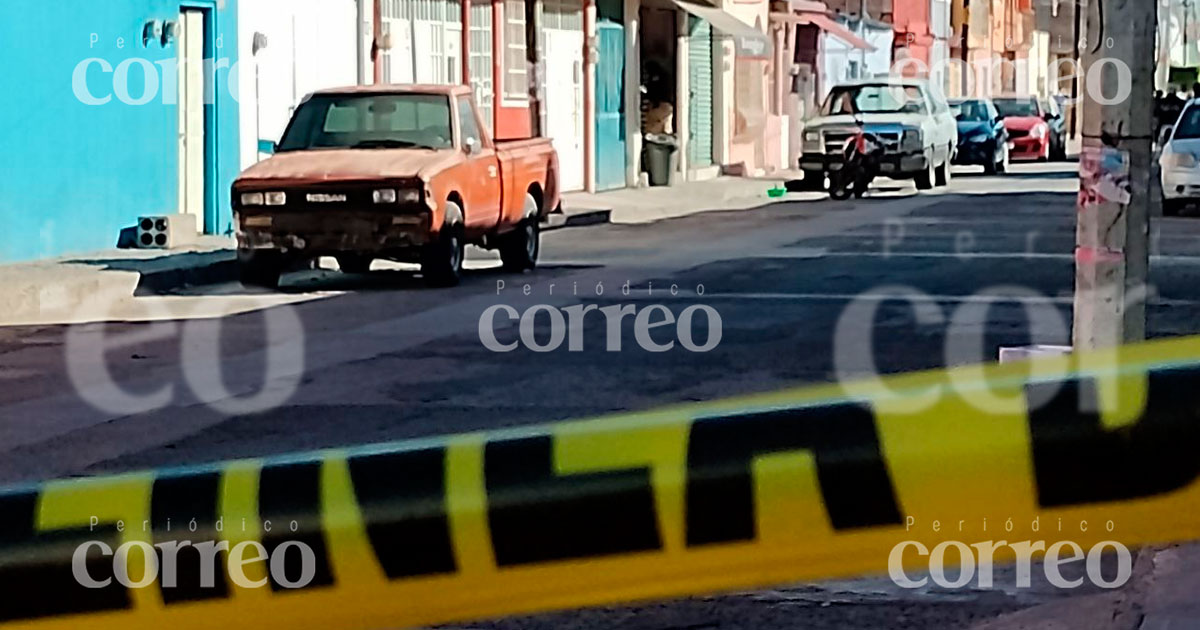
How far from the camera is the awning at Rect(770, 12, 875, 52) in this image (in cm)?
4431

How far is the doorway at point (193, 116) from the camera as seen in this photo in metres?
20.5

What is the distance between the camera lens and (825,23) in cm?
4625

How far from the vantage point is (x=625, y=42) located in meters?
34.6

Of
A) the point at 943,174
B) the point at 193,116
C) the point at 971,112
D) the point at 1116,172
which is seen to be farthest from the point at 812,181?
the point at 1116,172

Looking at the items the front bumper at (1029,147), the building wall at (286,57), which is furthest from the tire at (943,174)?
the building wall at (286,57)

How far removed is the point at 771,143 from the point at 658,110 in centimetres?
680

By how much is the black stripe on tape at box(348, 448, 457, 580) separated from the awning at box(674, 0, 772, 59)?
115ft

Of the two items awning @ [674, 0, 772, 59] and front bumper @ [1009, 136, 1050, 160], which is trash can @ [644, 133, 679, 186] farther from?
front bumper @ [1009, 136, 1050, 160]

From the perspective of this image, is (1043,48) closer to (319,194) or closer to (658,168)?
(658,168)

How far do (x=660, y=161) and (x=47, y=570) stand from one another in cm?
3323

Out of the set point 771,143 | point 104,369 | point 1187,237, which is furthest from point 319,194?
point 771,143

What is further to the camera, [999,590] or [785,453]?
[999,590]

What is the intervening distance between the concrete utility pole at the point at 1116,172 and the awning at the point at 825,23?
37484mm

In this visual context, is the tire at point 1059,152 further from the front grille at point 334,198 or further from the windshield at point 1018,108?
the front grille at point 334,198
